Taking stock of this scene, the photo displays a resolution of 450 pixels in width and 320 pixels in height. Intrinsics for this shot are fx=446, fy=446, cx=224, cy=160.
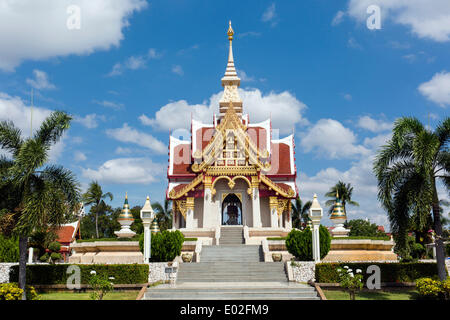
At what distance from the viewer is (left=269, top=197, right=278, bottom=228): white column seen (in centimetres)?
2909

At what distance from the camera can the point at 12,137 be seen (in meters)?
15.4

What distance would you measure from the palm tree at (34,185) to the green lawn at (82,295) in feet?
5.37

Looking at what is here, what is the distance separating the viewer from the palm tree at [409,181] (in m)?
15.2

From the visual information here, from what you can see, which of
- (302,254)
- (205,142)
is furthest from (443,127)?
(205,142)

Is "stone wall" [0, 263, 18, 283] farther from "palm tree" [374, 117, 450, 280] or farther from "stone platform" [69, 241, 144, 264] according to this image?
"palm tree" [374, 117, 450, 280]

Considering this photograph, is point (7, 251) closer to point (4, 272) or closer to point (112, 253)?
point (4, 272)

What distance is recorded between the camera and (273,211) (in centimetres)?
2936

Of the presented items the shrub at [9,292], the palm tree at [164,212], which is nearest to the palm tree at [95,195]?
the palm tree at [164,212]

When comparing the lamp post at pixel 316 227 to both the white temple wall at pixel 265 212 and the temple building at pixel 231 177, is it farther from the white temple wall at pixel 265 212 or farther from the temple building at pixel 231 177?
the white temple wall at pixel 265 212

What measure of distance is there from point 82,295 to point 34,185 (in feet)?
14.2

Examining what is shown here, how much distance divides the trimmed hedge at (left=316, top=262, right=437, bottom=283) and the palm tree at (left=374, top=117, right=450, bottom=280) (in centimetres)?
165

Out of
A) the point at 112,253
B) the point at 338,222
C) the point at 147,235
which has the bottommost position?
the point at 112,253

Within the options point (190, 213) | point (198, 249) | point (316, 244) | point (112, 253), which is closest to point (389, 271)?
point (316, 244)
